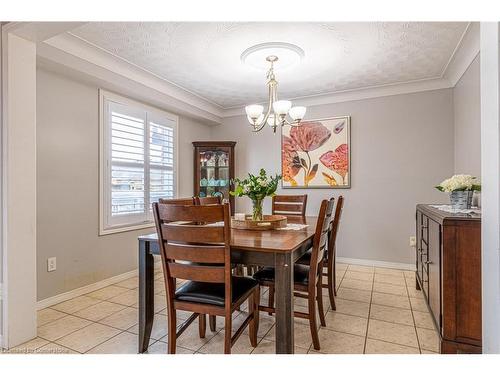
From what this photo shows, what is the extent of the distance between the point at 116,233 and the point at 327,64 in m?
2.98

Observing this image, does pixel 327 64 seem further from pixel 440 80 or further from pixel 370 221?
pixel 370 221

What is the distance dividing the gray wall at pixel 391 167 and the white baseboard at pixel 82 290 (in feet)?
8.60

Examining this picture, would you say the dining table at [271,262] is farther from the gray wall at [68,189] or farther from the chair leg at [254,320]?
the gray wall at [68,189]

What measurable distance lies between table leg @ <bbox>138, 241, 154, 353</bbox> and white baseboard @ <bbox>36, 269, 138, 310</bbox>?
1323 mm

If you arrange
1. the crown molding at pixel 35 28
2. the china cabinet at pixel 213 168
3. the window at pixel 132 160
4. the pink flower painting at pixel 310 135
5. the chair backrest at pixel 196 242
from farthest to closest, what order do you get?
the china cabinet at pixel 213 168 < the pink flower painting at pixel 310 135 < the window at pixel 132 160 < the crown molding at pixel 35 28 < the chair backrest at pixel 196 242

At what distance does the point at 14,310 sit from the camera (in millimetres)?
1968

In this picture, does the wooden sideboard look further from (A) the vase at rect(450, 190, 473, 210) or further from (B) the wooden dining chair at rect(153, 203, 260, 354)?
(B) the wooden dining chair at rect(153, 203, 260, 354)

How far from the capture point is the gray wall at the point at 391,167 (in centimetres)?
359

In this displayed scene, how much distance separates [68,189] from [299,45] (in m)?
2.58

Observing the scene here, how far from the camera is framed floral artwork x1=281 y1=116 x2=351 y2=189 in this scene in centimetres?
402

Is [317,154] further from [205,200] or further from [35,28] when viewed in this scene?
[35,28]

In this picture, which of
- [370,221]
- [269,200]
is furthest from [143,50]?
[370,221]

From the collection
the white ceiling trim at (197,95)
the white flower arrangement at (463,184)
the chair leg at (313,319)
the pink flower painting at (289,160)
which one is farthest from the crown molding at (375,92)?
the chair leg at (313,319)

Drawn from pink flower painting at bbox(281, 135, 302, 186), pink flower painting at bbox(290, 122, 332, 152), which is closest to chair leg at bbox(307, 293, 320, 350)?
pink flower painting at bbox(281, 135, 302, 186)
